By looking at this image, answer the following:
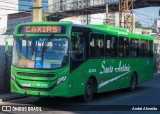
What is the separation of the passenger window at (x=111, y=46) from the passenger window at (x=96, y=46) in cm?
51

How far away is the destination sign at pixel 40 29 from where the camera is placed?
13.7 m

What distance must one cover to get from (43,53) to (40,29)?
3.24ft

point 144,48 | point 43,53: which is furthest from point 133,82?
point 43,53

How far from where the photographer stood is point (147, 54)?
72.7ft

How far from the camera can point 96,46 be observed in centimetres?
1571

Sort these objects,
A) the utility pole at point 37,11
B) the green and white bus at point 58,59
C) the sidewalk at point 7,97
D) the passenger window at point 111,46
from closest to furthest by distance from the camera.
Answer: the green and white bus at point 58,59 < the sidewalk at point 7,97 < the passenger window at point 111,46 < the utility pole at point 37,11

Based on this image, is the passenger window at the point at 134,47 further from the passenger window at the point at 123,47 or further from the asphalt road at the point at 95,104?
the asphalt road at the point at 95,104

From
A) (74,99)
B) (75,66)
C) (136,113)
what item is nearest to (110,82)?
(74,99)

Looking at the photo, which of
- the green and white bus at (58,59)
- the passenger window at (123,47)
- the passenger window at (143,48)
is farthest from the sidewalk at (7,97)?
the passenger window at (143,48)

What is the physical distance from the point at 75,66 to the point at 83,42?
116 centimetres

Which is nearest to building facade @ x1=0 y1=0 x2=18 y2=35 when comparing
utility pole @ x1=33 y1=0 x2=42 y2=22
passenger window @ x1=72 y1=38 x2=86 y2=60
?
utility pole @ x1=33 y1=0 x2=42 y2=22

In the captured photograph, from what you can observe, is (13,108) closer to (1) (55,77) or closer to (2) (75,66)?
(1) (55,77)

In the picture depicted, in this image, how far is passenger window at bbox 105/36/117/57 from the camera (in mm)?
16733

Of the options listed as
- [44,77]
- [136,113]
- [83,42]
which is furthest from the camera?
[83,42]
